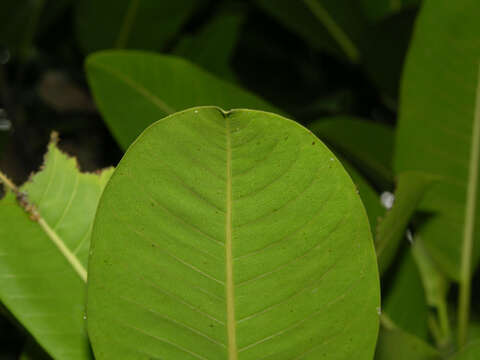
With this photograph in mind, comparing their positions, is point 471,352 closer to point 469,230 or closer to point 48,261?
point 469,230

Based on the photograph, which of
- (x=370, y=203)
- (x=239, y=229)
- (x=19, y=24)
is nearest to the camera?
(x=239, y=229)

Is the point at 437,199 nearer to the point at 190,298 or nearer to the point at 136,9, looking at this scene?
the point at 190,298

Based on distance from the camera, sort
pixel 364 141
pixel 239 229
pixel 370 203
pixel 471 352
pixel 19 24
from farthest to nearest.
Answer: pixel 19 24 → pixel 364 141 → pixel 370 203 → pixel 471 352 → pixel 239 229

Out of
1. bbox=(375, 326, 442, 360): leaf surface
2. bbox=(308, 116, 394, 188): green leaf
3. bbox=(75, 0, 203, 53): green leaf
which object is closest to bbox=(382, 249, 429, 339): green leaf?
bbox=(375, 326, 442, 360): leaf surface

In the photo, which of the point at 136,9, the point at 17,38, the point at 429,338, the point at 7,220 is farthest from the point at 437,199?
the point at 17,38

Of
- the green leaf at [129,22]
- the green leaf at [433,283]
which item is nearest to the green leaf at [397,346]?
the green leaf at [433,283]

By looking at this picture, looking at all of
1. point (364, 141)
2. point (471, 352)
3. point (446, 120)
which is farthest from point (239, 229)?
point (364, 141)
